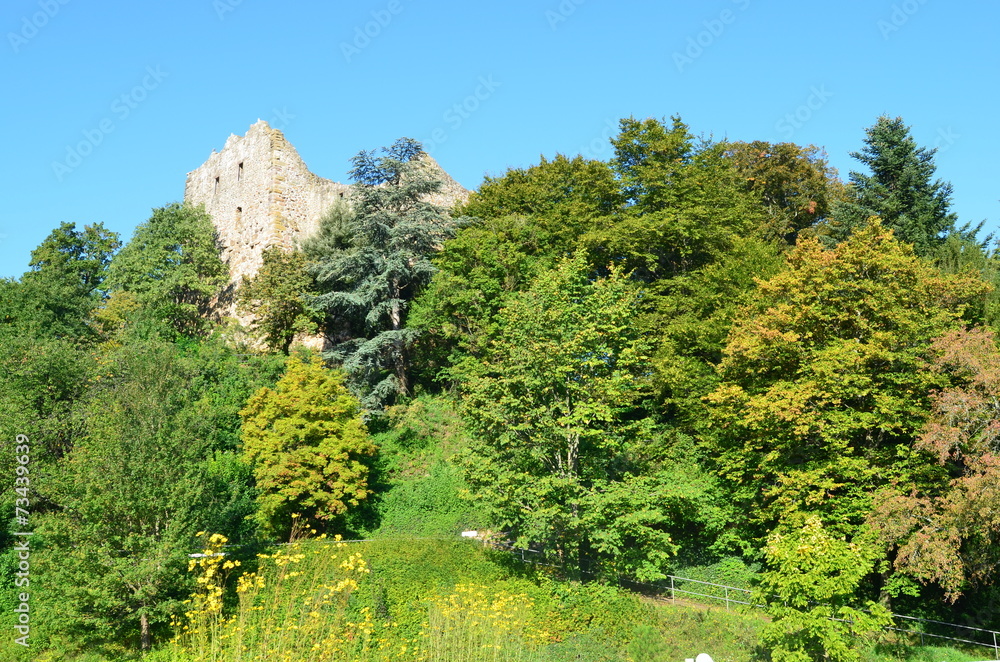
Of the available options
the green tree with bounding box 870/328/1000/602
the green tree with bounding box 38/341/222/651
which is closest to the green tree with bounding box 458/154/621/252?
the green tree with bounding box 870/328/1000/602

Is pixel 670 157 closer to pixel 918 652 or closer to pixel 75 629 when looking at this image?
pixel 918 652

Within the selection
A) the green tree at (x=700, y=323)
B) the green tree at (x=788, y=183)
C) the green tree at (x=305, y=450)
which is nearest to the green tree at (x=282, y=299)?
the green tree at (x=305, y=450)

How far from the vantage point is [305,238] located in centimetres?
2730

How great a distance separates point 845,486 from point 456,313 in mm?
11629

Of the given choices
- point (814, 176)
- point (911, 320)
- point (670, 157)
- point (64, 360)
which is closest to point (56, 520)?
point (64, 360)

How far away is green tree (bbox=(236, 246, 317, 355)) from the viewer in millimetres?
23859

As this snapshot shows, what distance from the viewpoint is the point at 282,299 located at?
941 inches

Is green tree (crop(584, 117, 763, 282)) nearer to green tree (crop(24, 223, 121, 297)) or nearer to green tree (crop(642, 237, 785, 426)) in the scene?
green tree (crop(642, 237, 785, 426))

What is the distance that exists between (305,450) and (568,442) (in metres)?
6.40

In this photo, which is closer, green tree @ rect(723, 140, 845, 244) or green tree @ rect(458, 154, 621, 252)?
green tree @ rect(458, 154, 621, 252)

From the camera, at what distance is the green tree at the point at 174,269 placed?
1055 inches

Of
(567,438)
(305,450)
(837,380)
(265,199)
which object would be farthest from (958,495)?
(265,199)

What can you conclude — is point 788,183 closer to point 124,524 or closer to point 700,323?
point 700,323

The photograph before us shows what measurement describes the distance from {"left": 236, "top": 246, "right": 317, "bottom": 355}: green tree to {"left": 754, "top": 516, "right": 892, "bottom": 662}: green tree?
54.5 feet
